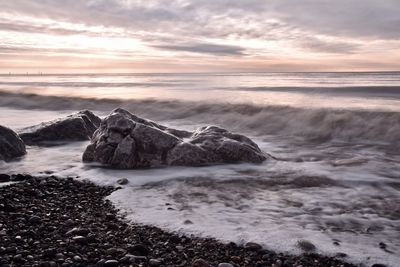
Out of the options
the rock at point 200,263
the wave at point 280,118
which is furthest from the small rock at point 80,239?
the wave at point 280,118

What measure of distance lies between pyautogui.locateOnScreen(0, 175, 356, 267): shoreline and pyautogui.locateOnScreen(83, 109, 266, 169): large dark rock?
256 cm

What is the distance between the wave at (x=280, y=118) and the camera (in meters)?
12.6

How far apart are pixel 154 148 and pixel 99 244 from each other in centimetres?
406

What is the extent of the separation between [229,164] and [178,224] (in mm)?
3290

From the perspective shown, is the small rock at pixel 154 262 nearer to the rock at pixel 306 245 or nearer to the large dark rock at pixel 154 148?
the rock at pixel 306 245

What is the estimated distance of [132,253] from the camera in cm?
405

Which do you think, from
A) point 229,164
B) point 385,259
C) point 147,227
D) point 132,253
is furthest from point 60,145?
point 385,259

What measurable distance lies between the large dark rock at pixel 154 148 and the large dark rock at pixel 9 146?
153cm

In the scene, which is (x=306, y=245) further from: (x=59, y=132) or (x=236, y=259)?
(x=59, y=132)

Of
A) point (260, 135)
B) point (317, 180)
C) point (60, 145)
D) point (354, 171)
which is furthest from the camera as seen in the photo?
point (260, 135)

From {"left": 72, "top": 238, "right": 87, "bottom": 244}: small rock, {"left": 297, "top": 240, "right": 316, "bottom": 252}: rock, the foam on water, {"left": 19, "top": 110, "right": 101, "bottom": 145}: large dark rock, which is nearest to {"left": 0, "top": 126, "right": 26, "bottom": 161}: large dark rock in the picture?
the foam on water

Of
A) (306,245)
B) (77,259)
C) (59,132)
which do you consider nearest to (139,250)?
(77,259)

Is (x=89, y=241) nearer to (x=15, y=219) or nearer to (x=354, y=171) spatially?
(x=15, y=219)

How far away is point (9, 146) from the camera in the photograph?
28.6 feet
